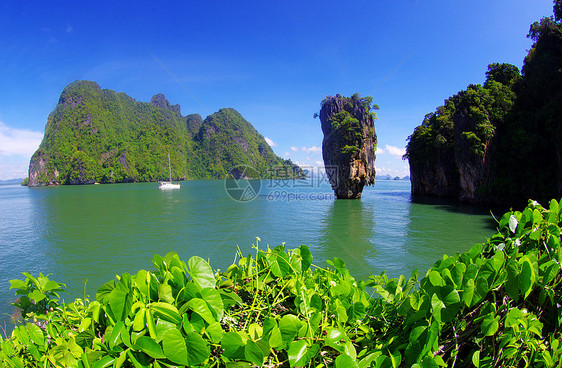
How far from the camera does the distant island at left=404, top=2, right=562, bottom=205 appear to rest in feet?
63.7

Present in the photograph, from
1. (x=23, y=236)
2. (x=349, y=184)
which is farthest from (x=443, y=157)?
(x=23, y=236)

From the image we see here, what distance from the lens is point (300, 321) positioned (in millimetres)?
906

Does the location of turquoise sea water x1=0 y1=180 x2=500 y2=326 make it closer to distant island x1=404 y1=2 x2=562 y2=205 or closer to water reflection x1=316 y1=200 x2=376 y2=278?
water reflection x1=316 y1=200 x2=376 y2=278

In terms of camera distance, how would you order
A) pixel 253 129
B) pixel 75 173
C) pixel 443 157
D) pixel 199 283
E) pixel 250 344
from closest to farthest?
pixel 250 344
pixel 199 283
pixel 443 157
pixel 75 173
pixel 253 129

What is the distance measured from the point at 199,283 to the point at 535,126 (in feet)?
94.6

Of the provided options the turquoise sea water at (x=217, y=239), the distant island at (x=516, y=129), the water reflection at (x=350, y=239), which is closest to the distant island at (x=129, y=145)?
the distant island at (x=516, y=129)

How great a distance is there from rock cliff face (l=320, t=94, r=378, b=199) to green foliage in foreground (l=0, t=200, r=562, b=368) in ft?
102

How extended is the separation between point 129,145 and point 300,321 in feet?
446

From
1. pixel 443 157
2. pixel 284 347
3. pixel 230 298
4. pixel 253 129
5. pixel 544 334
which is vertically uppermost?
pixel 253 129

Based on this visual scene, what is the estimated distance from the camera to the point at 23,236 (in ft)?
56.6

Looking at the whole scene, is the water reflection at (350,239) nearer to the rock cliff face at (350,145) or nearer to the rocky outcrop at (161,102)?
the rock cliff face at (350,145)

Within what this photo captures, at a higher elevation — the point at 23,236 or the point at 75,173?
the point at 75,173

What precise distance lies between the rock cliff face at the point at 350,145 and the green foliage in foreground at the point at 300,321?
102ft

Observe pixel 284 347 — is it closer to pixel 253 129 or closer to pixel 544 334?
pixel 544 334
